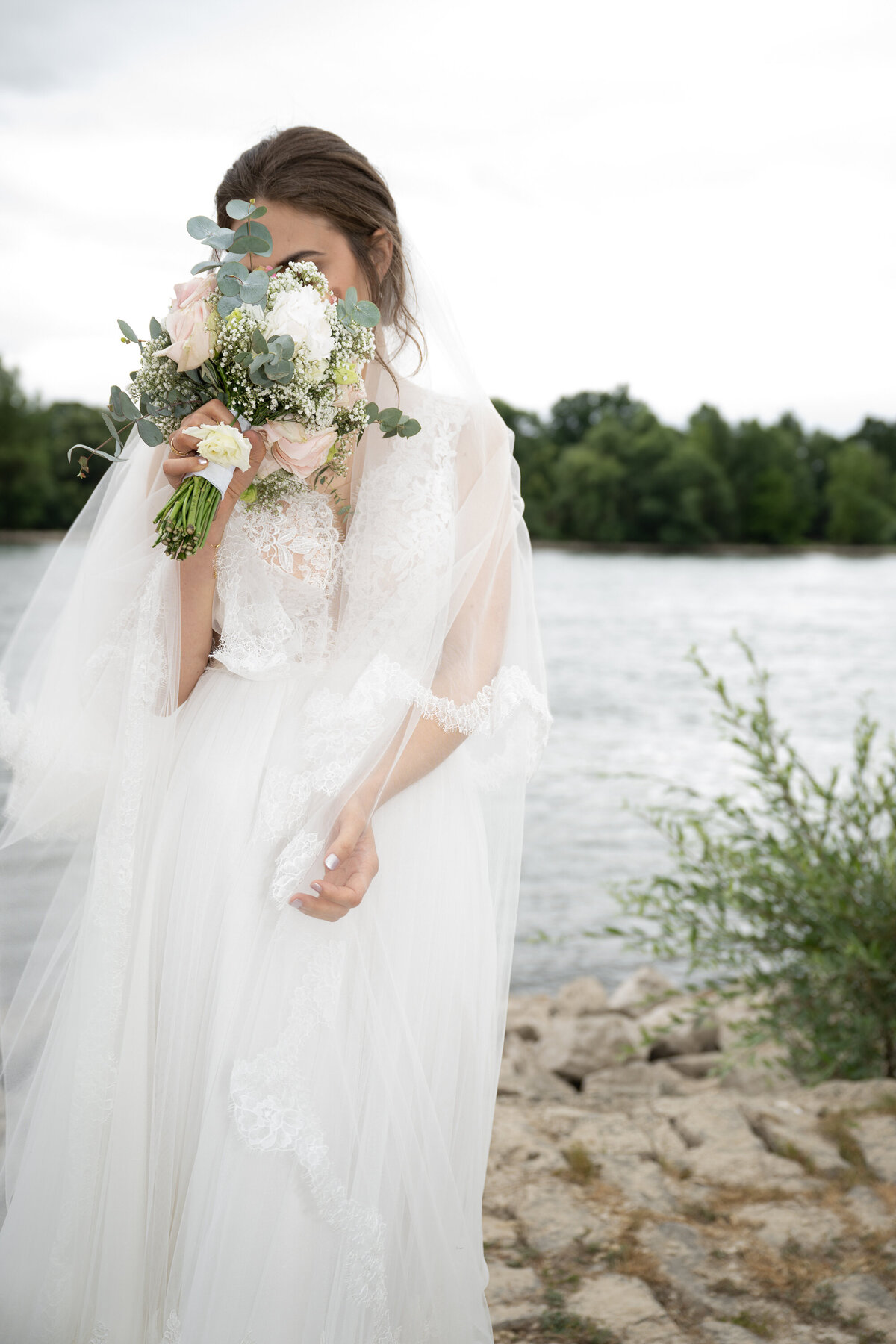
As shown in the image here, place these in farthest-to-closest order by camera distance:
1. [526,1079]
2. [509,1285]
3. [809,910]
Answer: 1. [526,1079]
2. [809,910]
3. [509,1285]

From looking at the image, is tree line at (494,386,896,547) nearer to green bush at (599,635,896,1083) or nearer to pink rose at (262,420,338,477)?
green bush at (599,635,896,1083)

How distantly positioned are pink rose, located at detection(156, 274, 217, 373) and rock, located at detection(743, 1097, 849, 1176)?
309cm

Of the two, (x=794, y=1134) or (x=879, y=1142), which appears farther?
(x=794, y=1134)

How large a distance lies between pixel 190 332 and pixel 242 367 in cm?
11

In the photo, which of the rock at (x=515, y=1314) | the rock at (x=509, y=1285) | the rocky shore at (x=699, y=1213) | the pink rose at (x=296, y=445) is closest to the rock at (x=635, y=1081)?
the rocky shore at (x=699, y=1213)

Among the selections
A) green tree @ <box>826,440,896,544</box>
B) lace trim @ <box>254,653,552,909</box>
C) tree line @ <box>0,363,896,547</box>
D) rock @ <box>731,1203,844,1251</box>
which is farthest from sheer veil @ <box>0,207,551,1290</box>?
green tree @ <box>826,440,896,544</box>

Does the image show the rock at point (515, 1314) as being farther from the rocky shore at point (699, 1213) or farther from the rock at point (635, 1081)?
the rock at point (635, 1081)

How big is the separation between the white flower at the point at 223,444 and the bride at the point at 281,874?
4 cm

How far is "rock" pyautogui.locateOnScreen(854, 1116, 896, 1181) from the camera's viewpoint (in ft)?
10.7

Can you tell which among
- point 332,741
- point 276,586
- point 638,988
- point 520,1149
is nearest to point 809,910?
point 520,1149

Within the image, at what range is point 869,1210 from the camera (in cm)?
303

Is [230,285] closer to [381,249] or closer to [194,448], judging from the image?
[194,448]

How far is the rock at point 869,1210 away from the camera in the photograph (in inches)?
116

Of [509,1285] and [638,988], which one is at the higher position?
[509,1285]
